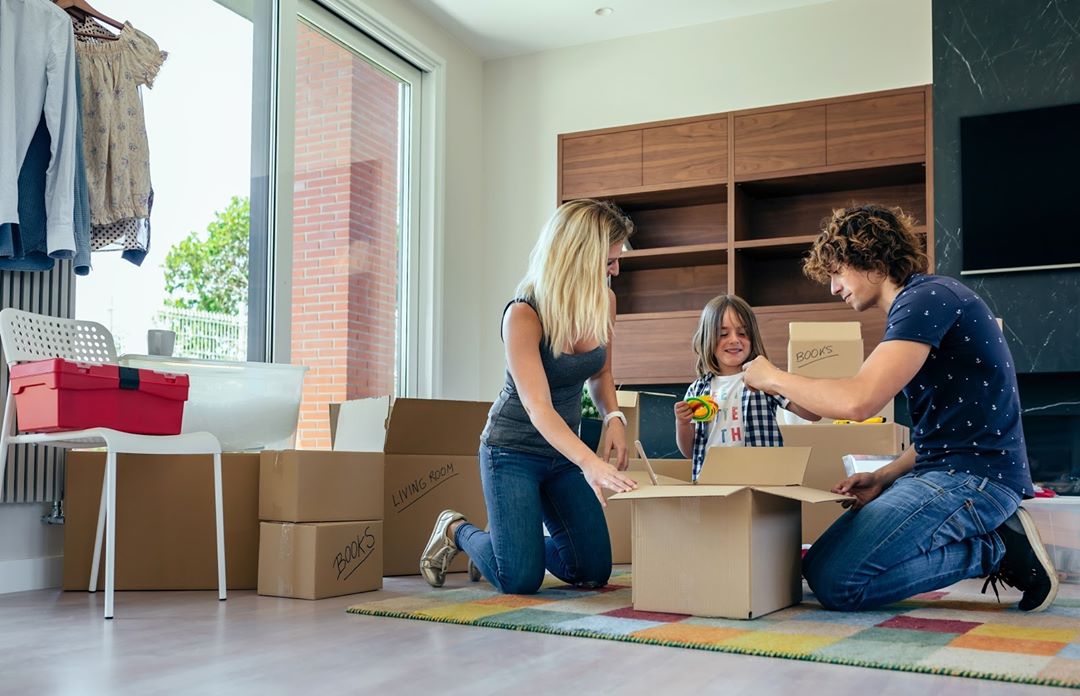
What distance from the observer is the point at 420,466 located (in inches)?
126

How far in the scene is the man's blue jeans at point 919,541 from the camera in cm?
207

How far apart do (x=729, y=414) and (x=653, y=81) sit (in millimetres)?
2612

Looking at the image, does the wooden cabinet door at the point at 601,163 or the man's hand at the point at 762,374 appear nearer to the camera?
A: the man's hand at the point at 762,374

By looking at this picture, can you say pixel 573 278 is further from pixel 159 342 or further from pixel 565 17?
pixel 565 17

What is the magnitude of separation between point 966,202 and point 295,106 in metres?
2.76

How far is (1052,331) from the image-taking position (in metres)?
3.95

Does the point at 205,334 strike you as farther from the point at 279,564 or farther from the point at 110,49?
the point at 279,564

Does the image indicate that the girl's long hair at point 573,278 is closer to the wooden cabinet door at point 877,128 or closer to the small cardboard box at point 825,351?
the small cardboard box at point 825,351

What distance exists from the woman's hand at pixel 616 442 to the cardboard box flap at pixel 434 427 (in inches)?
31.3

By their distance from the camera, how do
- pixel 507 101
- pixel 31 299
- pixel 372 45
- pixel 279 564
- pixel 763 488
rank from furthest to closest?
pixel 507 101, pixel 372 45, pixel 31 299, pixel 279 564, pixel 763 488

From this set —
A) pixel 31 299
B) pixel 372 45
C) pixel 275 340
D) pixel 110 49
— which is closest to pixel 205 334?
pixel 275 340

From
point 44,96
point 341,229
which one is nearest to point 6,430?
point 44,96

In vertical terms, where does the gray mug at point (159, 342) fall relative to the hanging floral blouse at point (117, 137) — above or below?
below

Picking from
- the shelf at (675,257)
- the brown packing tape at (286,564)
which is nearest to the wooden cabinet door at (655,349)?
the shelf at (675,257)
